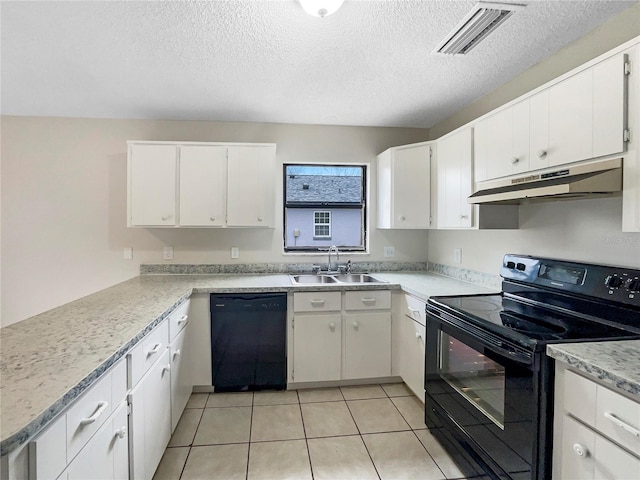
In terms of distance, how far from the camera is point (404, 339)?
8.79 feet

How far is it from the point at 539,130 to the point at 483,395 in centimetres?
143

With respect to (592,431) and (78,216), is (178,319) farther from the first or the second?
(592,431)

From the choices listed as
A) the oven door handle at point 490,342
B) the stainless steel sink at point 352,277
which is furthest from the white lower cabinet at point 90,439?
the stainless steel sink at point 352,277

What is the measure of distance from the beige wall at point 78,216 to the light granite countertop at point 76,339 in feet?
1.99

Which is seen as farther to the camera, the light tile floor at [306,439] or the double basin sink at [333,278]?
the double basin sink at [333,278]

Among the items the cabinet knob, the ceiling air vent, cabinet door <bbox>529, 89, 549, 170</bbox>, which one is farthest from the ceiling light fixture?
the cabinet knob

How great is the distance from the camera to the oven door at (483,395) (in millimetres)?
1338

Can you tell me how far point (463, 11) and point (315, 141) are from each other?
1.90 m

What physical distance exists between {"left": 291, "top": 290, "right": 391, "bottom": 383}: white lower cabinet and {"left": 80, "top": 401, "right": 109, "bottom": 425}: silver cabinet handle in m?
1.61

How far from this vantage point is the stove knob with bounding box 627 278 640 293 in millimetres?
1440

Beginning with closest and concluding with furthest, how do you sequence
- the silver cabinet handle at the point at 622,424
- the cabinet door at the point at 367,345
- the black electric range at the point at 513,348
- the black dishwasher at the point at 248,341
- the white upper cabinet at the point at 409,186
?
the silver cabinet handle at the point at 622,424 < the black electric range at the point at 513,348 < the black dishwasher at the point at 248,341 < the cabinet door at the point at 367,345 < the white upper cabinet at the point at 409,186

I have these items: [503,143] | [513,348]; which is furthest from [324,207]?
[513,348]

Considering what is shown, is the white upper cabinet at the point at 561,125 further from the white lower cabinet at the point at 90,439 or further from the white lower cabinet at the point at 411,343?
the white lower cabinet at the point at 90,439

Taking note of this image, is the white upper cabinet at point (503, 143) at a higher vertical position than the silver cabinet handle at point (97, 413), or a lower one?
higher
